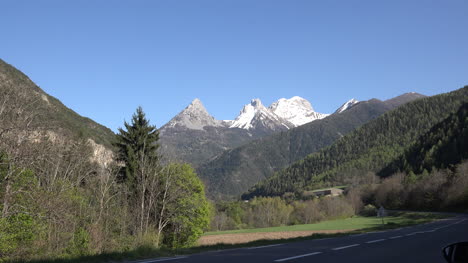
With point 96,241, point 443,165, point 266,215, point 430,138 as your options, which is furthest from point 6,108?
point 430,138

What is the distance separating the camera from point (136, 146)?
3934 cm

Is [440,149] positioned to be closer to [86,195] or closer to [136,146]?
[136,146]

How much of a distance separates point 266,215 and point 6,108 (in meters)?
121

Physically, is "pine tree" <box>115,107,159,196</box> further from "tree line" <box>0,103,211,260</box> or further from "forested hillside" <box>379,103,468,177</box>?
"forested hillside" <box>379,103,468,177</box>

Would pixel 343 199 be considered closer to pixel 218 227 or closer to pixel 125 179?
pixel 218 227

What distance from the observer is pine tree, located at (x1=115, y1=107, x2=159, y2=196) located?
37625 millimetres

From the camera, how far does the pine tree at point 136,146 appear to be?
123 feet

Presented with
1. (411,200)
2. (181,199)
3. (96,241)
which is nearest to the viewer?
(96,241)

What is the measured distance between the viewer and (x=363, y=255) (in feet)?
39.6

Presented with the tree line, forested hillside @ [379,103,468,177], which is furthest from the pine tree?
forested hillside @ [379,103,468,177]

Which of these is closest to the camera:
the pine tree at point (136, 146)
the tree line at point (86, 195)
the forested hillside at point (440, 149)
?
the tree line at point (86, 195)

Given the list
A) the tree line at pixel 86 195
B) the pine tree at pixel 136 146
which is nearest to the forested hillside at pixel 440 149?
the tree line at pixel 86 195

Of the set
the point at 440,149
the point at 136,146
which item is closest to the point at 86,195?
the point at 136,146

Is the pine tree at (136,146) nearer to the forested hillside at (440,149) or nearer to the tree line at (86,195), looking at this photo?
the tree line at (86,195)
